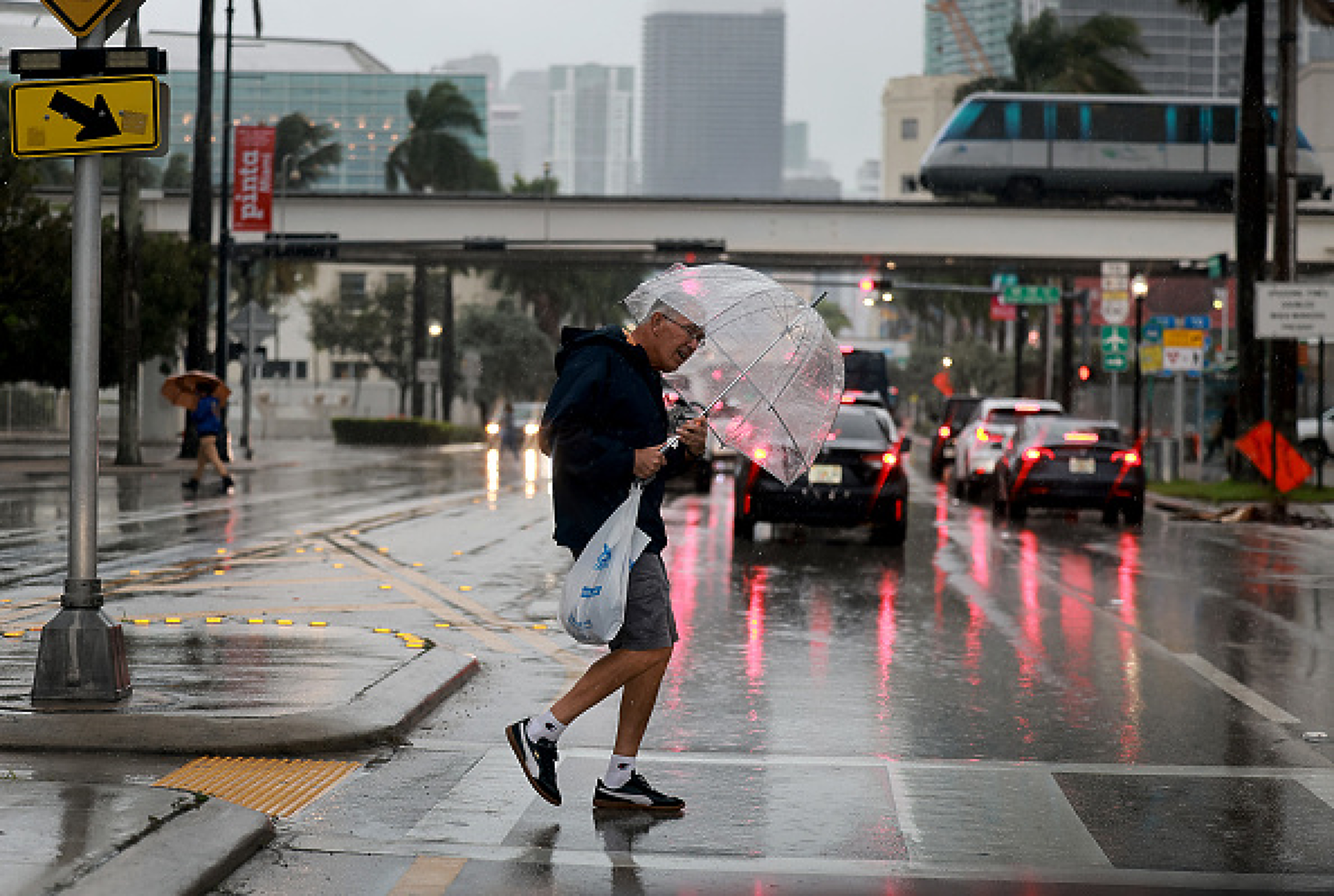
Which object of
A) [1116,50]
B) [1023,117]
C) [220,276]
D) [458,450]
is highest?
[1116,50]

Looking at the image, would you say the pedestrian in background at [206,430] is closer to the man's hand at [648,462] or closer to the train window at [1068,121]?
the man's hand at [648,462]

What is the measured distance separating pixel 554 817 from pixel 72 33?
4.53 metres

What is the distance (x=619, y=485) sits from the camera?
682 cm

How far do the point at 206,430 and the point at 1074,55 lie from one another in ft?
162

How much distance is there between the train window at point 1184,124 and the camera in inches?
2159

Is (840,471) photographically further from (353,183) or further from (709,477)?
(353,183)

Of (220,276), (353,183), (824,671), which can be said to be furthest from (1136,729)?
(353,183)

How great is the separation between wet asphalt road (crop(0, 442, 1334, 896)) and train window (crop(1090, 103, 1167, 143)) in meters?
38.4

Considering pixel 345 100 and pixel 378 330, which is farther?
pixel 345 100

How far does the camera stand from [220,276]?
4538cm

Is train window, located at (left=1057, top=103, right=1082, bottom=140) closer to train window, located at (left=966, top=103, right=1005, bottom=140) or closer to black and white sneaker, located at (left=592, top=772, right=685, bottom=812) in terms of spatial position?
train window, located at (left=966, top=103, right=1005, bottom=140)

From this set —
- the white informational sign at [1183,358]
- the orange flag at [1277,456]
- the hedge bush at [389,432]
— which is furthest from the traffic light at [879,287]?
the orange flag at [1277,456]

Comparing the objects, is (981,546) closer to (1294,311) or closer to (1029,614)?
(1029,614)

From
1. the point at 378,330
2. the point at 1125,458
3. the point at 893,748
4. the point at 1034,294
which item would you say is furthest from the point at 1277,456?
the point at 378,330
